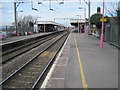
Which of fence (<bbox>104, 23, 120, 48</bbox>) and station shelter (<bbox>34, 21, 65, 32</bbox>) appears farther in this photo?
station shelter (<bbox>34, 21, 65, 32</bbox>)

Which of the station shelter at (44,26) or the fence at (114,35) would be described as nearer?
the fence at (114,35)

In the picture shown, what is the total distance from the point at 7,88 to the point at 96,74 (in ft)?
11.8

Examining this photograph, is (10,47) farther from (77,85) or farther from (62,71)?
(77,85)

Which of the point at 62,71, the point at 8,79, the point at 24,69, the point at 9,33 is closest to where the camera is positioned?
the point at 8,79

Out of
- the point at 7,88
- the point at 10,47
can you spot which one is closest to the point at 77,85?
the point at 7,88

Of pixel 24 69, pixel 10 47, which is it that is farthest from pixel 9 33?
pixel 24 69

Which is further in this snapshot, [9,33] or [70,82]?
[9,33]

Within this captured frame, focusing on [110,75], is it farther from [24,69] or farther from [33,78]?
[24,69]

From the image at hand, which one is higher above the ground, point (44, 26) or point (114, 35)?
point (44, 26)

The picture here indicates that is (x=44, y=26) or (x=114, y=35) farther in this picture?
(x=44, y=26)

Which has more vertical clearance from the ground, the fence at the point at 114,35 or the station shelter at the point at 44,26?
the station shelter at the point at 44,26

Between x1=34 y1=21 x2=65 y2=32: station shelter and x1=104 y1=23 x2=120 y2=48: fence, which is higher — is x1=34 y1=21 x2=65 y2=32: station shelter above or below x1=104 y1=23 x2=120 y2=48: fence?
above

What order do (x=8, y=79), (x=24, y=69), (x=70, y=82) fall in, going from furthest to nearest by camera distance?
(x=24, y=69)
(x=8, y=79)
(x=70, y=82)

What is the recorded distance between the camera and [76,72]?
8.16 metres
